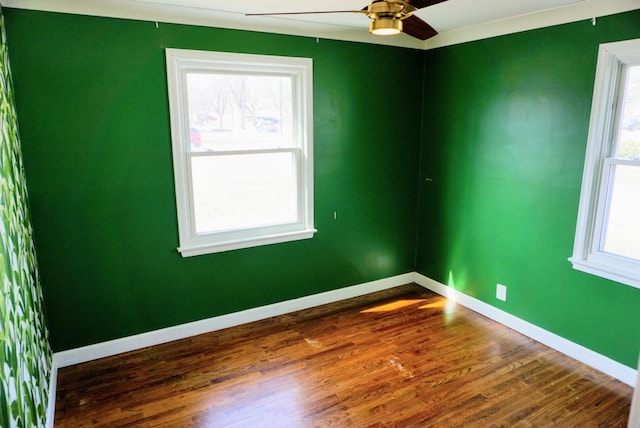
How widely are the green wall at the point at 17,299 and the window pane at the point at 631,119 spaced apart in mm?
3288

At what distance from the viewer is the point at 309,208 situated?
3543mm

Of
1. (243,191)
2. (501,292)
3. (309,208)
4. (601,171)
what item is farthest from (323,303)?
(601,171)

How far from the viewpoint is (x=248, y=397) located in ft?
8.35

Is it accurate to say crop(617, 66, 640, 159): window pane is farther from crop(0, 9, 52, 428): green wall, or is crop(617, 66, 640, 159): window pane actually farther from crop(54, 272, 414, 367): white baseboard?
crop(0, 9, 52, 428): green wall

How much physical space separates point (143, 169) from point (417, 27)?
6.50 ft

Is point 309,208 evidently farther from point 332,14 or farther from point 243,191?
point 332,14

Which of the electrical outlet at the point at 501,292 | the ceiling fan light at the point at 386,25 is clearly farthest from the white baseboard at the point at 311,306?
the ceiling fan light at the point at 386,25

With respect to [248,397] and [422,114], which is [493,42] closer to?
[422,114]

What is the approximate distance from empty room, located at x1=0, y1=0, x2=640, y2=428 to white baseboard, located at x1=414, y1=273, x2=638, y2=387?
Result: 0.02m

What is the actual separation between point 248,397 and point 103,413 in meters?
0.81

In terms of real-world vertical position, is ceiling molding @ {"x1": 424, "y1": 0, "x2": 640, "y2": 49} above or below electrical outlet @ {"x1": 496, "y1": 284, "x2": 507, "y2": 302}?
above

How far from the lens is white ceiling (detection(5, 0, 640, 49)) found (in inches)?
99.7

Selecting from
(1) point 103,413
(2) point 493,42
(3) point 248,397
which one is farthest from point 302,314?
(2) point 493,42

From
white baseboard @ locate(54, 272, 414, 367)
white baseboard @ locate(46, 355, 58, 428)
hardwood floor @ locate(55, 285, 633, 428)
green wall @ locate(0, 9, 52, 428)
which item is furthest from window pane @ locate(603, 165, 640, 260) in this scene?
white baseboard @ locate(46, 355, 58, 428)
